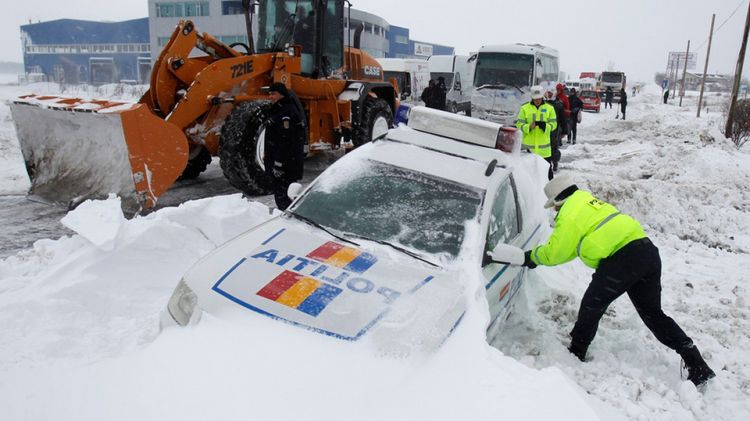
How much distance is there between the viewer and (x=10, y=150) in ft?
35.4

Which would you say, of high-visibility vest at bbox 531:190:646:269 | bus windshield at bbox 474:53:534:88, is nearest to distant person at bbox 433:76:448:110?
bus windshield at bbox 474:53:534:88

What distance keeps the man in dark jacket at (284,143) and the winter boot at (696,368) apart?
14.2 feet

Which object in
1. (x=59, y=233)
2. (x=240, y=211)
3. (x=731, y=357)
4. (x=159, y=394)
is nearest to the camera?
(x=159, y=394)

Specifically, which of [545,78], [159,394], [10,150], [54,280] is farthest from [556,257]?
[545,78]

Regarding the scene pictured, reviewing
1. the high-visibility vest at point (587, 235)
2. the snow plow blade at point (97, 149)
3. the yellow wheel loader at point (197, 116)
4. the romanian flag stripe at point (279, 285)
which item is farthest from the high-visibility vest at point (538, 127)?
the romanian flag stripe at point (279, 285)

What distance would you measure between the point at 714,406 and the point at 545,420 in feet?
6.82

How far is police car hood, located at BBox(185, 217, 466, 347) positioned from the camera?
2.60 meters

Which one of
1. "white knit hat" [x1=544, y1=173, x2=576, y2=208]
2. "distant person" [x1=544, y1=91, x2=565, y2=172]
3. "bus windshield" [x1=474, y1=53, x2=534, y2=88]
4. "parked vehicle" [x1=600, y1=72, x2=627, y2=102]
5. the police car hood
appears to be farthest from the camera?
"parked vehicle" [x1=600, y1=72, x2=627, y2=102]

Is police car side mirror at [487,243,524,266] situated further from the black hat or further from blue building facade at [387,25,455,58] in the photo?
blue building facade at [387,25,455,58]

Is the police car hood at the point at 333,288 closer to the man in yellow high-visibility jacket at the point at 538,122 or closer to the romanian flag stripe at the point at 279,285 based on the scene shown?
the romanian flag stripe at the point at 279,285

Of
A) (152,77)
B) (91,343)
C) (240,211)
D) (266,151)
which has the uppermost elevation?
(152,77)

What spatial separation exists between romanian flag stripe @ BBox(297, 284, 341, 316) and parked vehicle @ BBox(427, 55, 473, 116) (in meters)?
17.8

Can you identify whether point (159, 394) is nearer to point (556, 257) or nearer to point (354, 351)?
point (354, 351)

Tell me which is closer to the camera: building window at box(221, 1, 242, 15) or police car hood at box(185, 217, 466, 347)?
police car hood at box(185, 217, 466, 347)
